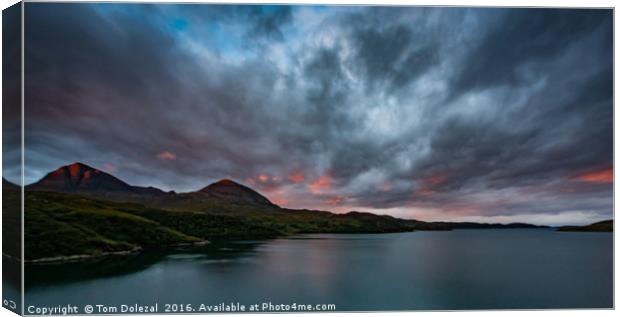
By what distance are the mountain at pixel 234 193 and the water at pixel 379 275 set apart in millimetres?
1889

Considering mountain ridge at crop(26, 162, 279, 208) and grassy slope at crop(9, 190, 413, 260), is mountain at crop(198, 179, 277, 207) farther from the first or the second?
grassy slope at crop(9, 190, 413, 260)

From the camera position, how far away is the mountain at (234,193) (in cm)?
1487

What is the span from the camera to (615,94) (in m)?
13.1

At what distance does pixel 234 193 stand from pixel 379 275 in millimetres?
4997

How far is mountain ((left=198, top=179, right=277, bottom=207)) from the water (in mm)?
1889

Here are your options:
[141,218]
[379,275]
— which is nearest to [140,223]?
[141,218]

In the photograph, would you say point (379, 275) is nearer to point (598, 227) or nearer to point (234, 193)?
point (234, 193)

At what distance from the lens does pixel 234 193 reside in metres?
15.7

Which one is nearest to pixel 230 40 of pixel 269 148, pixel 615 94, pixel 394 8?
pixel 269 148

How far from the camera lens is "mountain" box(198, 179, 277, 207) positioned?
14867 mm

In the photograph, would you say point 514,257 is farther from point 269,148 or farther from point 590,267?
point 269,148

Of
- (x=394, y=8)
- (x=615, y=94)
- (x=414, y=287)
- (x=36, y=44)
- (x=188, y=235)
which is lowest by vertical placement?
(x=414, y=287)

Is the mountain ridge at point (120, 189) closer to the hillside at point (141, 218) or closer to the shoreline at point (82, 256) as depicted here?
the hillside at point (141, 218)

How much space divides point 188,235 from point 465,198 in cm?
902
